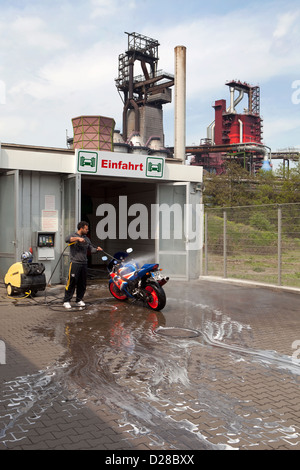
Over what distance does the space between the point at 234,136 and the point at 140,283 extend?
77.4 metres

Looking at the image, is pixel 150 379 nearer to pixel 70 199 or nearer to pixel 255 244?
pixel 70 199

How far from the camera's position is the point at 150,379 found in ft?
15.9

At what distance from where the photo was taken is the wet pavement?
3514 mm

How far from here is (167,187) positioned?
1425 centimetres

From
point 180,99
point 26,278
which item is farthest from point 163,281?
point 180,99

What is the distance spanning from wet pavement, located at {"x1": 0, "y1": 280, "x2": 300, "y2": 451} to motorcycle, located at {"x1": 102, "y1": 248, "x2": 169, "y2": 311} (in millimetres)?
307

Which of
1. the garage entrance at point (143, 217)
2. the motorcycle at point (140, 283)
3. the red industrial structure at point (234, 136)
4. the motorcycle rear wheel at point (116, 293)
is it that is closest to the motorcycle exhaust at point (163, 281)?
the motorcycle at point (140, 283)

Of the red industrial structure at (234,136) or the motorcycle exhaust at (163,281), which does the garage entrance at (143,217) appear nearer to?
the motorcycle exhaust at (163,281)

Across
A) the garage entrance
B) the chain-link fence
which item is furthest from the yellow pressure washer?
the chain-link fence

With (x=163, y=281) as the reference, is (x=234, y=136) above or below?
above

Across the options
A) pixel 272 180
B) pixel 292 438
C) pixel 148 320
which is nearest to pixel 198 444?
pixel 292 438

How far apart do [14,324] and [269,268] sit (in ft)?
24.7

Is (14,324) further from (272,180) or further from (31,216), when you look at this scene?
(272,180)

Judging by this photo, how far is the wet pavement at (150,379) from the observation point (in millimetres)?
3514
